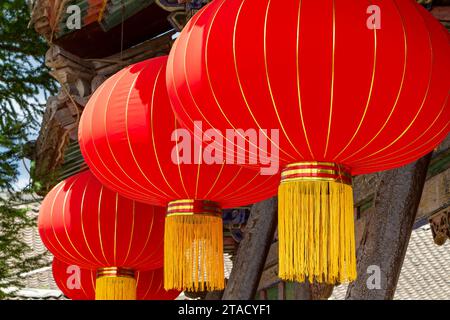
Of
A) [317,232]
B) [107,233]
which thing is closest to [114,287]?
[107,233]

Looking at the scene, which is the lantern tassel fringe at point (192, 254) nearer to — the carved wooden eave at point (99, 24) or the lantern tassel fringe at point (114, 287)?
the lantern tassel fringe at point (114, 287)

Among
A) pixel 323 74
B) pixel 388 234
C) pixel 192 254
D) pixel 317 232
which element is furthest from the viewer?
pixel 388 234

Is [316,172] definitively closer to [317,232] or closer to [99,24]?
[317,232]

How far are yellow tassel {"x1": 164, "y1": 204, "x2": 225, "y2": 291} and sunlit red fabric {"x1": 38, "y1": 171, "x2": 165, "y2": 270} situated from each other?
809 millimetres

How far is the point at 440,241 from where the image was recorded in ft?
18.9

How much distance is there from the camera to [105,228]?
5.23 m

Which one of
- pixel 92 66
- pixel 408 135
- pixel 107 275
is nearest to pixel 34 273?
pixel 92 66

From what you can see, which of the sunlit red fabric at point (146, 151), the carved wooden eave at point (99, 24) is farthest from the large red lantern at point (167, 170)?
the carved wooden eave at point (99, 24)

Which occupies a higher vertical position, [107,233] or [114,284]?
[107,233]

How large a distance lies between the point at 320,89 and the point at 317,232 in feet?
1.75

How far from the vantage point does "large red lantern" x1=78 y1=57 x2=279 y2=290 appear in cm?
425

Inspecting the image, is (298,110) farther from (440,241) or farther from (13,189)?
(13,189)
